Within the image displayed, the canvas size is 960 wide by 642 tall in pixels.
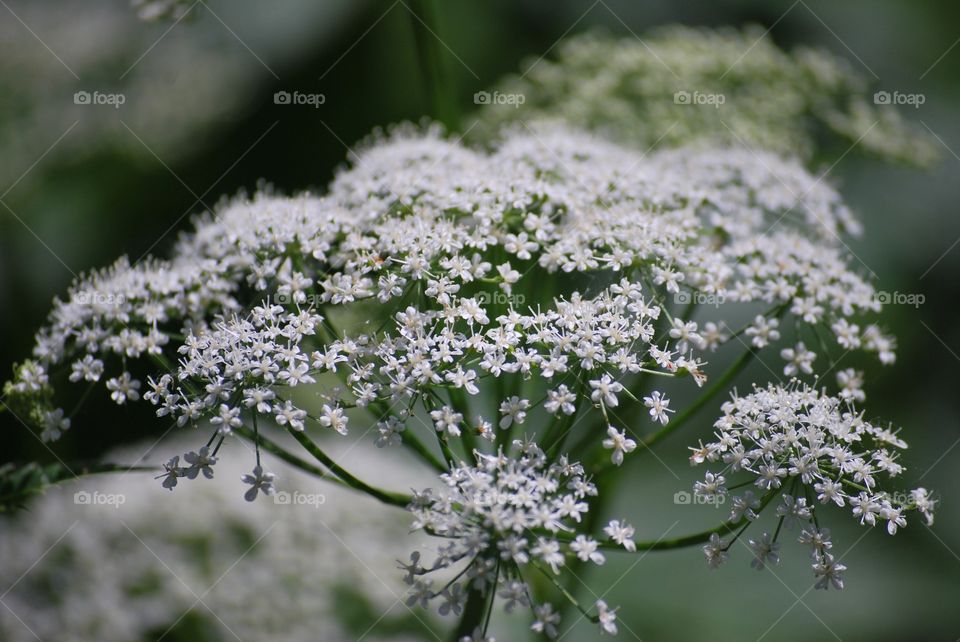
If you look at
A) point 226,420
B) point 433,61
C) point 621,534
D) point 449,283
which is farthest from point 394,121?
point 621,534

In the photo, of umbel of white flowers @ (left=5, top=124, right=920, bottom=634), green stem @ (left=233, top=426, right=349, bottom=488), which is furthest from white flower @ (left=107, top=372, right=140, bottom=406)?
green stem @ (left=233, top=426, right=349, bottom=488)

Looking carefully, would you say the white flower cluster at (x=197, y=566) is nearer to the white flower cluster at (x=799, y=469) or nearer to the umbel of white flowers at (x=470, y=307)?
the umbel of white flowers at (x=470, y=307)

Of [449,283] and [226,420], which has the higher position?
[449,283]

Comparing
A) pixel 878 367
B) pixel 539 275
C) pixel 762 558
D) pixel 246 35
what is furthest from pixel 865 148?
pixel 246 35

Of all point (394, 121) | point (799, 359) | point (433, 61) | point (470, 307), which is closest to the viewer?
point (470, 307)

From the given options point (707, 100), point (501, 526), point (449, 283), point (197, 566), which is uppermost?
point (707, 100)

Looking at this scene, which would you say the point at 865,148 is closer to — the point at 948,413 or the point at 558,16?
the point at 948,413

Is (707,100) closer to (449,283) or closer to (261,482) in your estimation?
(449,283)
